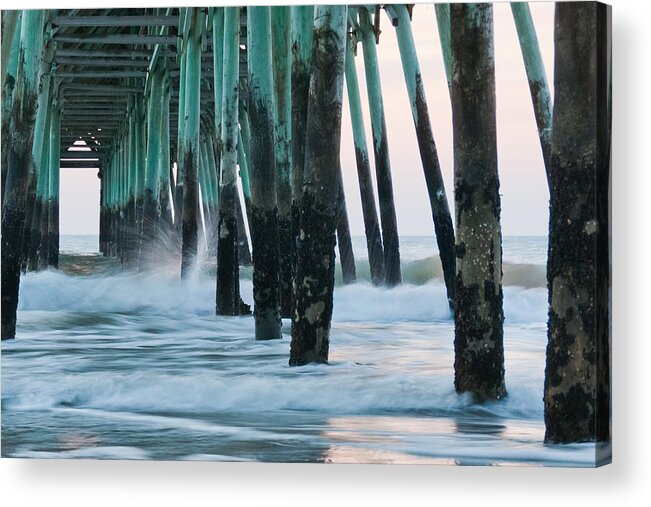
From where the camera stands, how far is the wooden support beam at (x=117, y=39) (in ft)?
23.5

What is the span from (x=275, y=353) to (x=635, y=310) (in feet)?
6.07

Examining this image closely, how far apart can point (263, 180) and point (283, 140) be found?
25 cm

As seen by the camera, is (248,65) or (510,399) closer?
(510,399)

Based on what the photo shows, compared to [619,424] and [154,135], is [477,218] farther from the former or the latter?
[154,135]

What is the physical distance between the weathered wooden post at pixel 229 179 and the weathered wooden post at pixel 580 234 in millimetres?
1698

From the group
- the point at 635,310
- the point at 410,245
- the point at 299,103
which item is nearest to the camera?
the point at 635,310

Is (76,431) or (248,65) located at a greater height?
(248,65)

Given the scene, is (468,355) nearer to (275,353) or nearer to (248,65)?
(275,353)

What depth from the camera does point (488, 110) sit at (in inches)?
251

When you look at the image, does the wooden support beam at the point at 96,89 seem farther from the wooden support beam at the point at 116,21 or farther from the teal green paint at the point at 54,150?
the wooden support beam at the point at 116,21

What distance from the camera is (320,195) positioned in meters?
6.75

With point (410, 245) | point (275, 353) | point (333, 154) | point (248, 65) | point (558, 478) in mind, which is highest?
point (248, 65)

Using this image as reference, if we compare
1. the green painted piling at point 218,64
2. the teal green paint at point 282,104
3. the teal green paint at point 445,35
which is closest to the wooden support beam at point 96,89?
the green painted piling at point 218,64

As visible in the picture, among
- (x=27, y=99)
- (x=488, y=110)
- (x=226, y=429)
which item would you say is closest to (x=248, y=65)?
(x=27, y=99)
